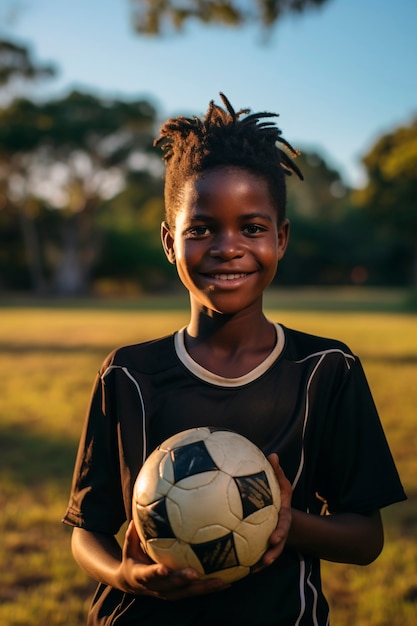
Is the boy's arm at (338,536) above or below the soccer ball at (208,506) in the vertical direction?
below

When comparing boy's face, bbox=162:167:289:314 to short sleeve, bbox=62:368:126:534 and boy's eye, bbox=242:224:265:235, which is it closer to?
boy's eye, bbox=242:224:265:235

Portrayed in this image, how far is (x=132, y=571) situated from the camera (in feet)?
5.22

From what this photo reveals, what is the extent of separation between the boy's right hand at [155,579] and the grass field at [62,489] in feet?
6.39

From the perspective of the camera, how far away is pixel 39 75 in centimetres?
3938

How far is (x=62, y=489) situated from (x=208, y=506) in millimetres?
3988

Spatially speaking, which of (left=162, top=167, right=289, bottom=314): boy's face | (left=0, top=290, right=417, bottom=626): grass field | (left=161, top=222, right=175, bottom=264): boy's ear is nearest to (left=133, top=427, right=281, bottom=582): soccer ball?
(left=162, top=167, right=289, bottom=314): boy's face

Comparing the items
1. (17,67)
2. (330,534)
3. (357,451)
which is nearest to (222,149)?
(357,451)

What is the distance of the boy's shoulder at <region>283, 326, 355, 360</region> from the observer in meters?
1.89

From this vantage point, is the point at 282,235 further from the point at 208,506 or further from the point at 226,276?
the point at 208,506

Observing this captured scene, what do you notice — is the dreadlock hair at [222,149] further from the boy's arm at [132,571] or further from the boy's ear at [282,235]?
the boy's arm at [132,571]

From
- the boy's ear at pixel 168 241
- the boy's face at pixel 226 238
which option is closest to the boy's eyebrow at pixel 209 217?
the boy's face at pixel 226 238

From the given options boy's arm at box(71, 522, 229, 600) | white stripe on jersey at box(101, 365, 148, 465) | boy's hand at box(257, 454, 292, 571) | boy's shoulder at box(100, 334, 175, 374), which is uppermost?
boy's shoulder at box(100, 334, 175, 374)

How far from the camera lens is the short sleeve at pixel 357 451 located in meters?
1.83

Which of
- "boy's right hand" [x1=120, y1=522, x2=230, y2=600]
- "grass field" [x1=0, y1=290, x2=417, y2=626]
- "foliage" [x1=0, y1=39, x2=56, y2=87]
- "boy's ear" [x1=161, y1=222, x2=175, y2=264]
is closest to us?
"boy's right hand" [x1=120, y1=522, x2=230, y2=600]
